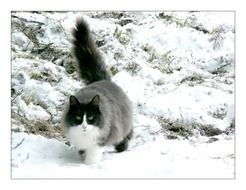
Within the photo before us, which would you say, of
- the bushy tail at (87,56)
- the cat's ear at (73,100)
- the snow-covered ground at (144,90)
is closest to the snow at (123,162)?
the snow-covered ground at (144,90)

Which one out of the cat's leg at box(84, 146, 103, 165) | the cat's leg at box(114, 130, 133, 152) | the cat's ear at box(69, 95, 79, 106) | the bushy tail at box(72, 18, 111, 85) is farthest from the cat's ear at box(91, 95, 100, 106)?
the bushy tail at box(72, 18, 111, 85)

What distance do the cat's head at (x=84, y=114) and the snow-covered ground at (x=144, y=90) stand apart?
0.45 meters

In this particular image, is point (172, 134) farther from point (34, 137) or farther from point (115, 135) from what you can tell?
point (34, 137)

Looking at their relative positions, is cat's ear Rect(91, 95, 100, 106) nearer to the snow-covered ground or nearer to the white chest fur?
the white chest fur

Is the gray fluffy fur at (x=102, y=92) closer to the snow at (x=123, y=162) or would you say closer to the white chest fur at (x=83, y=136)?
the white chest fur at (x=83, y=136)

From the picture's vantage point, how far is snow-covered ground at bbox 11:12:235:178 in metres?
5.64

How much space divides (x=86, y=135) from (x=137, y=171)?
652 mm

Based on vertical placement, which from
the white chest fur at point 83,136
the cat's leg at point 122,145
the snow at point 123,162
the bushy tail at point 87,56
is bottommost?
the snow at point 123,162

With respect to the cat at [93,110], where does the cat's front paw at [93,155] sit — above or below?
below

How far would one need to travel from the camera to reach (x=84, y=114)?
217 inches

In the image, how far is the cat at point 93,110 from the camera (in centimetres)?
559

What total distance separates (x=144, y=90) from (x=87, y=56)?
1.09 meters

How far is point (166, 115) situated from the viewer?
702cm

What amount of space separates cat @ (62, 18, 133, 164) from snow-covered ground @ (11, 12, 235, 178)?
19 centimetres
